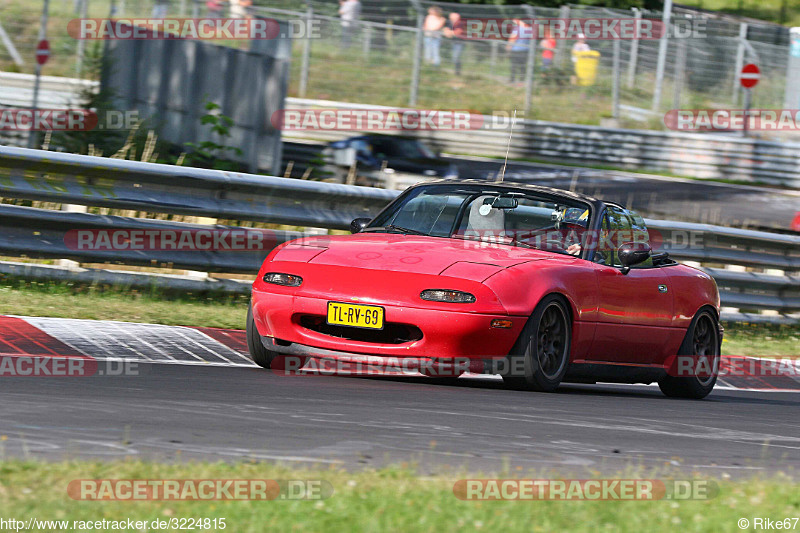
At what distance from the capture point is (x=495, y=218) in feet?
26.8

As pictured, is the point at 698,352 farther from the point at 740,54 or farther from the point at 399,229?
the point at 740,54

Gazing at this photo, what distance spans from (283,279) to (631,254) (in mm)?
2349

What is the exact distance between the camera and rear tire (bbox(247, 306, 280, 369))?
7.54 meters

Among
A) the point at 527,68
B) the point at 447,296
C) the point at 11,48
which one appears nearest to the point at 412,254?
the point at 447,296

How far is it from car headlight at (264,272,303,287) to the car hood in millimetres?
122

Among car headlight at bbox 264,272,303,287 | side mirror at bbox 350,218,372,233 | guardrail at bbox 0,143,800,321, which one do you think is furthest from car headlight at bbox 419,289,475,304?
guardrail at bbox 0,143,800,321

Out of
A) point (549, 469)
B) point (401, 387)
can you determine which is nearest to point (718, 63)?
point (401, 387)

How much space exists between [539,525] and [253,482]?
2.97ft

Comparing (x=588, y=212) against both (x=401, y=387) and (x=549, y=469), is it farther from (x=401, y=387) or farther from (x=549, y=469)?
(x=549, y=469)

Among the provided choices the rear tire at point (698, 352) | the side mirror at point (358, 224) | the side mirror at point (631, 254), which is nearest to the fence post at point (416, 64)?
the rear tire at point (698, 352)

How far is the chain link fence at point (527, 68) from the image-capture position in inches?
1037

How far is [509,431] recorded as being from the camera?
223 inches

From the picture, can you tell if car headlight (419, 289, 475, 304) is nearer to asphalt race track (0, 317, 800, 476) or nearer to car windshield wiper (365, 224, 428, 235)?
asphalt race track (0, 317, 800, 476)

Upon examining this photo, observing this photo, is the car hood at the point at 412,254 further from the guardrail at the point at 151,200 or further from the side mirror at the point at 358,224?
the guardrail at the point at 151,200
